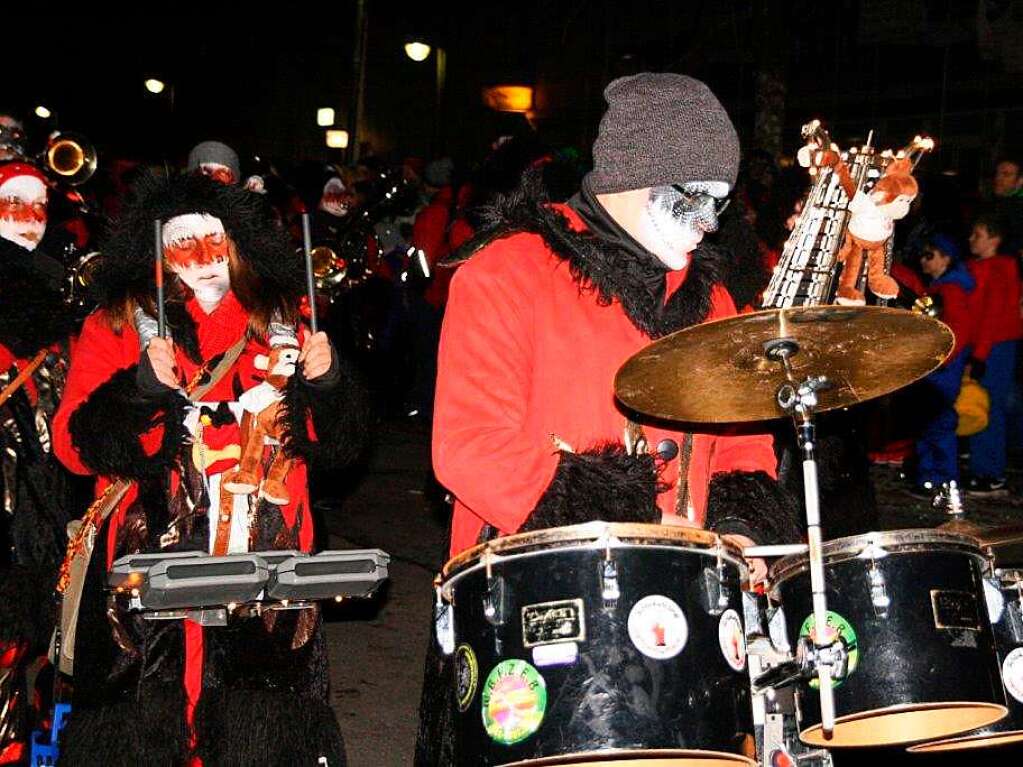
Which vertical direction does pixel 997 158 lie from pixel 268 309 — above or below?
above

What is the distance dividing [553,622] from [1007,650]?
1363mm

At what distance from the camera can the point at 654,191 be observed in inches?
132

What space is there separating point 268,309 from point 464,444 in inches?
62.0

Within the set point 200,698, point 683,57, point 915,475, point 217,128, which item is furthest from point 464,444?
point 217,128

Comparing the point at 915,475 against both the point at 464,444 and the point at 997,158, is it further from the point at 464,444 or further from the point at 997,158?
the point at 997,158

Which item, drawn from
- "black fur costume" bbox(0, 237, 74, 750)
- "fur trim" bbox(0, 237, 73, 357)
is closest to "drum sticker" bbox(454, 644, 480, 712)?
"black fur costume" bbox(0, 237, 74, 750)

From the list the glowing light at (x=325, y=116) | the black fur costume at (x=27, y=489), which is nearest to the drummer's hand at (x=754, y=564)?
the black fur costume at (x=27, y=489)

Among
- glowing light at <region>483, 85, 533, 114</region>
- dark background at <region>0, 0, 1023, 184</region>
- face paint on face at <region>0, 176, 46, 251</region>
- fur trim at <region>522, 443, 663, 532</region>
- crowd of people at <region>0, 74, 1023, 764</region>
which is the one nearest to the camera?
fur trim at <region>522, 443, 663, 532</region>

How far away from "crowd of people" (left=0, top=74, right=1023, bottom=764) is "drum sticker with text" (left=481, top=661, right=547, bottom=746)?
348 mm

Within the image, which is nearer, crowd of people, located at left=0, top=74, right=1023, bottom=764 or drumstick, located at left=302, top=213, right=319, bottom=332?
crowd of people, located at left=0, top=74, right=1023, bottom=764

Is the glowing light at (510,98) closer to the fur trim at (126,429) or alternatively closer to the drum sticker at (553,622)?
the fur trim at (126,429)

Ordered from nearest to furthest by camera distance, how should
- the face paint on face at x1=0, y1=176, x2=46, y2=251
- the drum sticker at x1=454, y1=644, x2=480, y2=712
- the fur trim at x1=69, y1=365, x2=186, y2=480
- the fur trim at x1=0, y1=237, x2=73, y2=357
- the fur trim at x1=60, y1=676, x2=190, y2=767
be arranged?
1. the drum sticker at x1=454, y1=644, x2=480, y2=712
2. the fur trim at x1=60, y1=676, x2=190, y2=767
3. the fur trim at x1=69, y1=365, x2=186, y2=480
4. the fur trim at x1=0, y1=237, x2=73, y2=357
5. the face paint on face at x1=0, y1=176, x2=46, y2=251

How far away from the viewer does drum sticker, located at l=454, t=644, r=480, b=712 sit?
9.81 feet

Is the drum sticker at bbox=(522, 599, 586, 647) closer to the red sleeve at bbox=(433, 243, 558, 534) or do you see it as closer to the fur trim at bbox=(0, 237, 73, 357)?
the red sleeve at bbox=(433, 243, 558, 534)
